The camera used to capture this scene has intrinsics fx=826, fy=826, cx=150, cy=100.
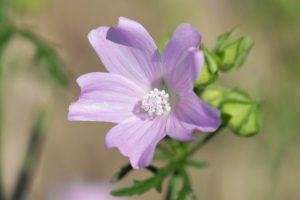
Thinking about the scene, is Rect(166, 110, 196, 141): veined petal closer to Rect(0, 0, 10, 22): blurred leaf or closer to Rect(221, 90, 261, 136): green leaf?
Rect(221, 90, 261, 136): green leaf

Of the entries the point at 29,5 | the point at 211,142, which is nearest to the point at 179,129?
the point at 29,5

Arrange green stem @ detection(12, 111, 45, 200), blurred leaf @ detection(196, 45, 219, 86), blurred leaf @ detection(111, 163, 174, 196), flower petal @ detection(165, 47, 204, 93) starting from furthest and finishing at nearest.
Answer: green stem @ detection(12, 111, 45, 200), blurred leaf @ detection(111, 163, 174, 196), blurred leaf @ detection(196, 45, 219, 86), flower petal @ detection(165, 47, 204, 93)

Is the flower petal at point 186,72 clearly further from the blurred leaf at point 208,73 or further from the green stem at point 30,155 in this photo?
the green stem at point 30,155

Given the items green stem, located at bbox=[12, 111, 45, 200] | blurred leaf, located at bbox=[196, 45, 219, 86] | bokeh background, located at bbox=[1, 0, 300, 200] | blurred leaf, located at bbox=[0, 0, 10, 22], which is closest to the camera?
blurred leaf, located at bbox=[196, 45, 219, 86]

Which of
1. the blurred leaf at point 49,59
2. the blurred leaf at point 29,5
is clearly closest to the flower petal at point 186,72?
the blurred leaf at point 49,59

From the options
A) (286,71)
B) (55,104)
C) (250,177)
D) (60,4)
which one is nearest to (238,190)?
(250,177)

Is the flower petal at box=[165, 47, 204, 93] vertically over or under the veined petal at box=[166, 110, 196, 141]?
over

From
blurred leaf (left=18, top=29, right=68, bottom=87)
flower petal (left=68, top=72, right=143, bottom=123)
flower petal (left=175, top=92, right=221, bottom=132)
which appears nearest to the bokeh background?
blurred leaf (left=18, top=29, right=68, bottom=87)

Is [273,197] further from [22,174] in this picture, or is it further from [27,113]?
[22,174]
